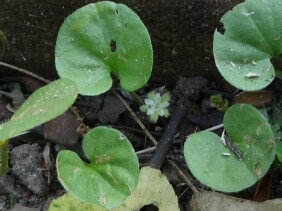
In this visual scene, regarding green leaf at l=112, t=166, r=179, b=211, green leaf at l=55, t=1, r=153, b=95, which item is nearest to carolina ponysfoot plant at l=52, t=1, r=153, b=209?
green leaf at l=55, t=1, r=153, b=95

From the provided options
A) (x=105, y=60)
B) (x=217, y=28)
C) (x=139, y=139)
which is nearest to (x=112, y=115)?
(x=139, y=139)

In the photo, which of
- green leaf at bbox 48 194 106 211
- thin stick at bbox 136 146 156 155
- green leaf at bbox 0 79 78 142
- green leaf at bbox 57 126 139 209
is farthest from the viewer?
thin stick at bbox 136 146 156 155

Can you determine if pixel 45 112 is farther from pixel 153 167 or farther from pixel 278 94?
pixel 278 94

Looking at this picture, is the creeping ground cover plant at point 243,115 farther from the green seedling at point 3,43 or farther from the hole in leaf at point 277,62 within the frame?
the green seedling at point 3,43

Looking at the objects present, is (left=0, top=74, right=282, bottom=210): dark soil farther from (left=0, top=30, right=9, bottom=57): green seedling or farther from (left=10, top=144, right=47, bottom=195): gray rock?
(left=0, top=30, right=9, bottom=57): green seedling

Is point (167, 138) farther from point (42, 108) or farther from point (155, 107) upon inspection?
point (42, 108)
